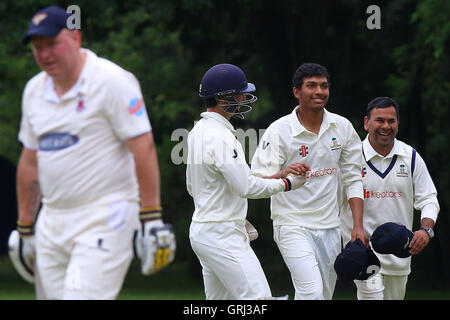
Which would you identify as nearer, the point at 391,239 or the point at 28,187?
the point at 28,187

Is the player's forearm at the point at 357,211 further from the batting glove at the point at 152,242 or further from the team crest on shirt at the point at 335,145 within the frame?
the batting glove at the point at 152,242

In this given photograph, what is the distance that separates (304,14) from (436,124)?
4.95 meters

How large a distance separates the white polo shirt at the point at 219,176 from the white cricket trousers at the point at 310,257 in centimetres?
88

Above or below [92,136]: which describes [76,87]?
above

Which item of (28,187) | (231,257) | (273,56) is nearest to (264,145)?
(231,257)

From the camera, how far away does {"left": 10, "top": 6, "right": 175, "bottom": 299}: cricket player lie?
5500mm

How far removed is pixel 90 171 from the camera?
5.56m

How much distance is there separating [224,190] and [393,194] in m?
1.97

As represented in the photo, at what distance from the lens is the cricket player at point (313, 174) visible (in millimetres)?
8398

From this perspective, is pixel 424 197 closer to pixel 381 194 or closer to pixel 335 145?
pixel 381 194

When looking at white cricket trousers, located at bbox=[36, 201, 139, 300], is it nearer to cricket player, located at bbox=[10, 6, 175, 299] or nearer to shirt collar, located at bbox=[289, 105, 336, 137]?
cricket player, located at bbox=[10, 6, 175, 299]

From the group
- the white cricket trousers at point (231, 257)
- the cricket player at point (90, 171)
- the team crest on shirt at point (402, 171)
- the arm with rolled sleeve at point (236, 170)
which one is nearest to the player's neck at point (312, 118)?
the team crest on shirt at point (402, 171)
